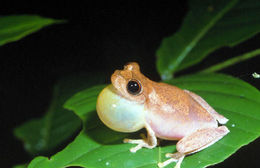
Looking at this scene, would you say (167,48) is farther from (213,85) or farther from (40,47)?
(40,47)

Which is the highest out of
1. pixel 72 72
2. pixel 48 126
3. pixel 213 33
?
pixel 213 33

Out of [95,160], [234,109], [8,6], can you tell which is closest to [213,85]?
[234,109]

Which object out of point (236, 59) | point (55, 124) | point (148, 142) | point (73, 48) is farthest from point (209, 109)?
point (73, 48)

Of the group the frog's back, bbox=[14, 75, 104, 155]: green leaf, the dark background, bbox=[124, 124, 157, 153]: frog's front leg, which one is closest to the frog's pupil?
the frog's back

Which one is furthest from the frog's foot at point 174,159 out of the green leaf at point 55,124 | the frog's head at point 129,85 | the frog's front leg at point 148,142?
the green leaf at point 55,124

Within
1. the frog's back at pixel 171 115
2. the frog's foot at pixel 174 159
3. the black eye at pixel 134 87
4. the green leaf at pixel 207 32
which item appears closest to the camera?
the frog's foot at pixel 174 159

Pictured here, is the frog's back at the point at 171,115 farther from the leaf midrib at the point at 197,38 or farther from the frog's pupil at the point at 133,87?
the leaf midrib at the point at 197,38

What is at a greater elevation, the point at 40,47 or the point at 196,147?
the point at 196,147
